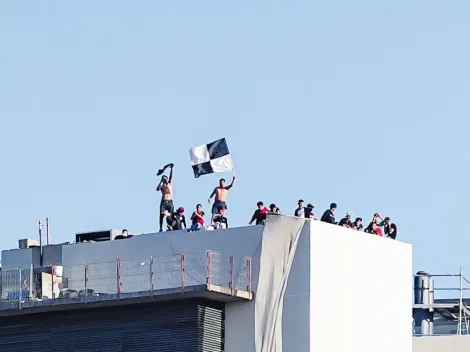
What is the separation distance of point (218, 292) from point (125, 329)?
3449 mm

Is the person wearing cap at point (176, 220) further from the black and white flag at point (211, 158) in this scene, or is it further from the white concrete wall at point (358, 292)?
the white concrete wall at point (358, 292)

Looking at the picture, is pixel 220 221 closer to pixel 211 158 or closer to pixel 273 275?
pixel 273 275

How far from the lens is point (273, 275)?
50.4m

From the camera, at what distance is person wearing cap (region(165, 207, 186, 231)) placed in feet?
173

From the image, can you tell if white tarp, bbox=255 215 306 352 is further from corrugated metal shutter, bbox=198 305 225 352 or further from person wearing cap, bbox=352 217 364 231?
person wearing cap, bbox=352 217 364 231

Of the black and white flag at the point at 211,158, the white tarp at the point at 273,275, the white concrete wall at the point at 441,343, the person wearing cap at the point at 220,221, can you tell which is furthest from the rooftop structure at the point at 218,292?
the white concrete wall at the point at 441,343

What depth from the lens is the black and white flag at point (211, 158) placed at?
54844 mm

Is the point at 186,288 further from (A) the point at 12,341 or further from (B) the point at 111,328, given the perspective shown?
(A) the point at 12,341

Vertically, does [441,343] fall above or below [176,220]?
below

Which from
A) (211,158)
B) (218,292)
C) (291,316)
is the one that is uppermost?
(211,158)

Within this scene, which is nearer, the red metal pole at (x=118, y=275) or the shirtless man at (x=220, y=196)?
the red metal pole at (x=118, y=275)

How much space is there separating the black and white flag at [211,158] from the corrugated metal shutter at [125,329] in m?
5.99

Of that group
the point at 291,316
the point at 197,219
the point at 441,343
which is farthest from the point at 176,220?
the point at 441,343

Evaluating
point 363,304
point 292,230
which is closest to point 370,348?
point 363,304
